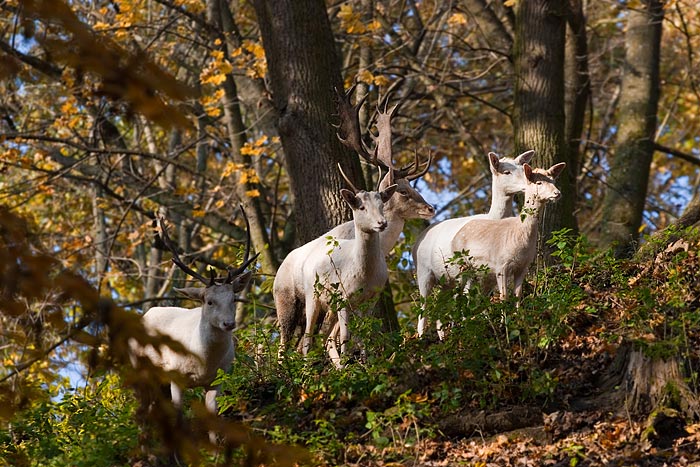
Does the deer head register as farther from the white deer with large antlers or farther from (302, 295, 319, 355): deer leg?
the white deer with large antlers

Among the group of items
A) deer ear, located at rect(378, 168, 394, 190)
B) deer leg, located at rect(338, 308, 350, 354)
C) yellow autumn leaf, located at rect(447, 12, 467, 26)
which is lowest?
deer leg, located at rect(338, 308, 350, 354)

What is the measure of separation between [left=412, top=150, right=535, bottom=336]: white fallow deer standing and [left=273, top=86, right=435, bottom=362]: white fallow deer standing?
36cm

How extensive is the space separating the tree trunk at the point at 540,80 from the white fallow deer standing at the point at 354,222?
2.21m

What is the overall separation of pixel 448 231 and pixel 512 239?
0.87 metres

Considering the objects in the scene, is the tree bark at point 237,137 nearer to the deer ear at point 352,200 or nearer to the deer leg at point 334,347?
the deer leg at point 334,347

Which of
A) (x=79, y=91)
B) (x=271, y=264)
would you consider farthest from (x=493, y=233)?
(x=79, y=91)

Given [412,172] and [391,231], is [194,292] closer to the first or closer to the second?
[391,231]

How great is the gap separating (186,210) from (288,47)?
4860 mm

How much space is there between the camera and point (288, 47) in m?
11.6

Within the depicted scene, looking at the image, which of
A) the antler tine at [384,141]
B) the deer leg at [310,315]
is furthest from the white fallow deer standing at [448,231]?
the antler tine at [384,141]

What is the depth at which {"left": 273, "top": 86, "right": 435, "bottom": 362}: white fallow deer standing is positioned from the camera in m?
9.72

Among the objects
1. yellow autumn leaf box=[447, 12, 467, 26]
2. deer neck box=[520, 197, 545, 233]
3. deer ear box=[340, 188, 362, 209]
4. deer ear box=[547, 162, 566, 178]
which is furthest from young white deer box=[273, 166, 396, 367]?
yellow autumn leaf box=[447, 12, 467, 26]

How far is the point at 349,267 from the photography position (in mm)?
9078

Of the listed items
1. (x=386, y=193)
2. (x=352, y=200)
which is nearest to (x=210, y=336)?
(x=352, y=200)
